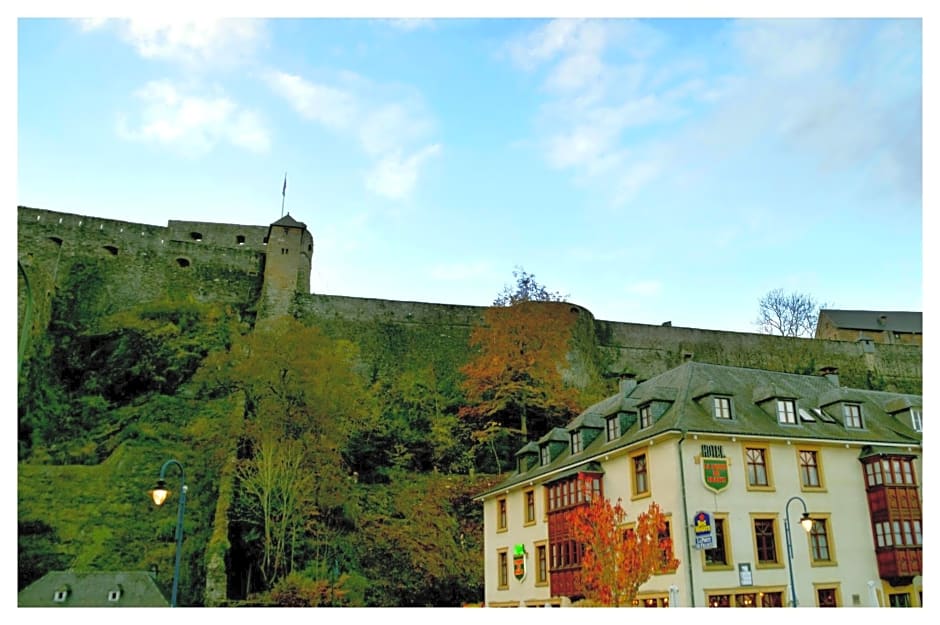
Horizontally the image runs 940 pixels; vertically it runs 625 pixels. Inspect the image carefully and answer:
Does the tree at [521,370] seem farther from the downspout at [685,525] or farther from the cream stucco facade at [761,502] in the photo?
the downspout at [685,525]

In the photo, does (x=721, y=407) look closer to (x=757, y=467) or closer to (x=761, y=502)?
(x=757, y=467)

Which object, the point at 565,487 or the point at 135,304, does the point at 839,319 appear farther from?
the point at 135,304

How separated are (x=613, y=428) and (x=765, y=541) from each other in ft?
15.4

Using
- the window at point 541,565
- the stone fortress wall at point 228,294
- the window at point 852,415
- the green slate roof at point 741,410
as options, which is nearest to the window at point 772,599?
the green slate roof at point 741,410

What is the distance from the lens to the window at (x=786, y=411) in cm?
2017

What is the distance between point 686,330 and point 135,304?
2808cm

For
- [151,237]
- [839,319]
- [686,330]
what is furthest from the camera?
[839,319]

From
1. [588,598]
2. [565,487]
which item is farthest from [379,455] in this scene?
[588,598]

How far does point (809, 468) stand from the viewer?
19391 mm

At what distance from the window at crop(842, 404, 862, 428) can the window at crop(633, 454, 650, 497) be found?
234 inches

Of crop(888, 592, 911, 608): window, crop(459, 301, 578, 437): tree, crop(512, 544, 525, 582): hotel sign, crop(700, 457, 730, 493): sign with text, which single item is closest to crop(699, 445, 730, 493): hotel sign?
crop(700, 457, 730, 493): sign with text

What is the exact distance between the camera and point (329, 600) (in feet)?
70.2

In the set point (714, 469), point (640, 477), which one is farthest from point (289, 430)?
→ point (714, 469)

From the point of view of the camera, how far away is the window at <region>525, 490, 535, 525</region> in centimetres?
2276
